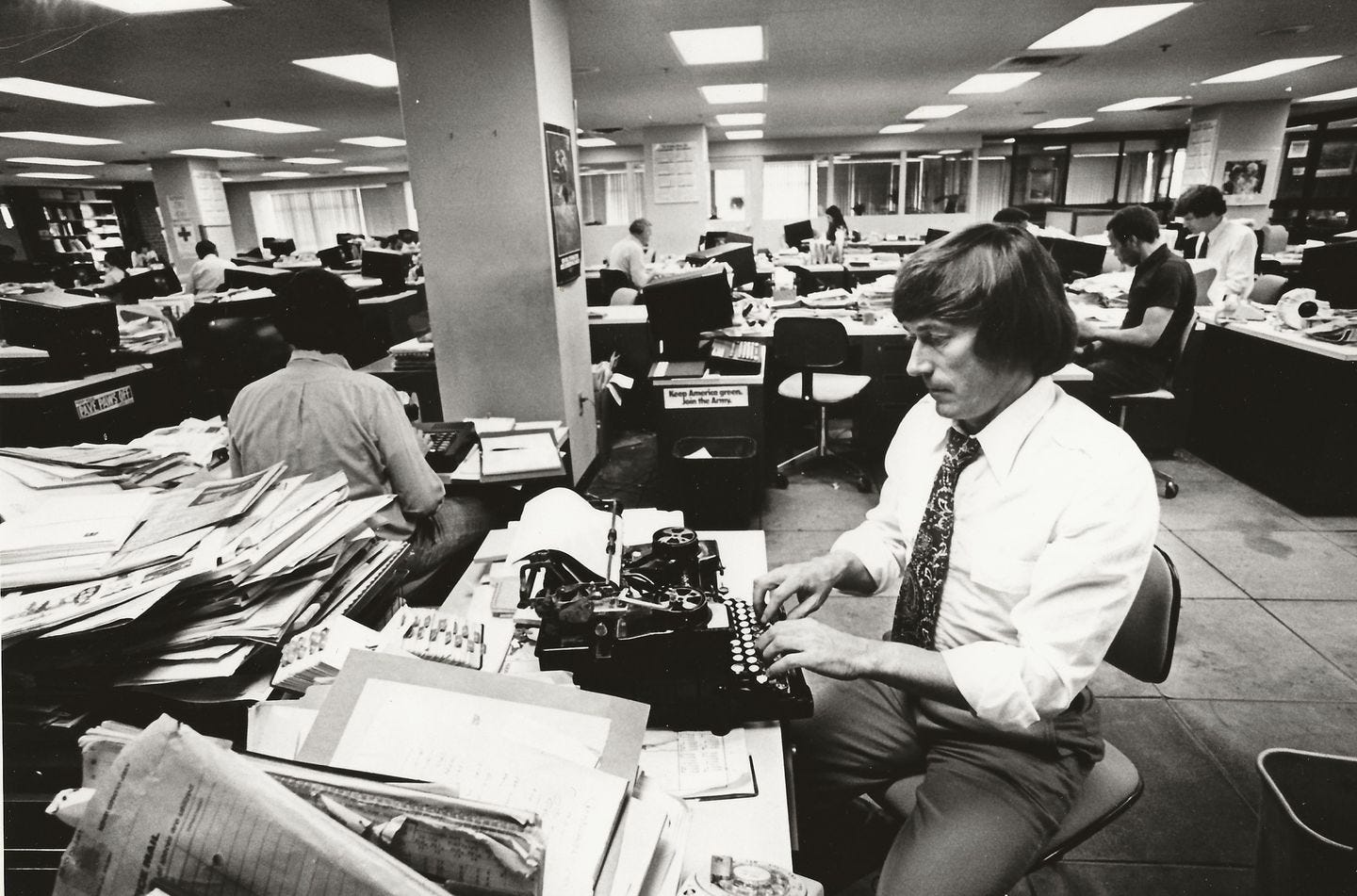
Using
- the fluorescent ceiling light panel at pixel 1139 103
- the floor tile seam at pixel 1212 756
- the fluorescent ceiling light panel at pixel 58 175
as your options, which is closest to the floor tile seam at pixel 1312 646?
the floor tile seam at pixel 1212 756

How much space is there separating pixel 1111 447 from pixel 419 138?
3270mm

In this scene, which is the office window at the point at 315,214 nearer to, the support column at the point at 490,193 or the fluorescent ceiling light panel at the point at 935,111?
the fluorescent ceiling light panel at the point at 935,111

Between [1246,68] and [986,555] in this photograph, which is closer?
[986,555]

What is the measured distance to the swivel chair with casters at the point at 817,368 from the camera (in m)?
3.77

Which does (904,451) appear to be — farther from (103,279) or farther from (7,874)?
(103,279)

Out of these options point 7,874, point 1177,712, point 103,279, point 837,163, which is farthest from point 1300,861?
point 837,163

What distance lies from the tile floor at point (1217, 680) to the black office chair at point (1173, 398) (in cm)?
20

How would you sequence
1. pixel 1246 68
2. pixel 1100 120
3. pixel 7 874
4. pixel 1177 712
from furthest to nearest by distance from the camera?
pixel 1100 120, pixel 1246 68, pixel 1177 712, pixel 7 874

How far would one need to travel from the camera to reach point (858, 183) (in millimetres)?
14391

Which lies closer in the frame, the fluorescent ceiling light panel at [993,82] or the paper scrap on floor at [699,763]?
the paper scrap on floor at [699,763]

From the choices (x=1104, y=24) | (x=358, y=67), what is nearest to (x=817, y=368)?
(x=1104, y=24)

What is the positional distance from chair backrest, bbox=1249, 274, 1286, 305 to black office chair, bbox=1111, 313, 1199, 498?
3.10 feet

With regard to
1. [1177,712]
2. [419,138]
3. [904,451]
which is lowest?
[1177,712]

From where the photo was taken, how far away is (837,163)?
45.9ft
